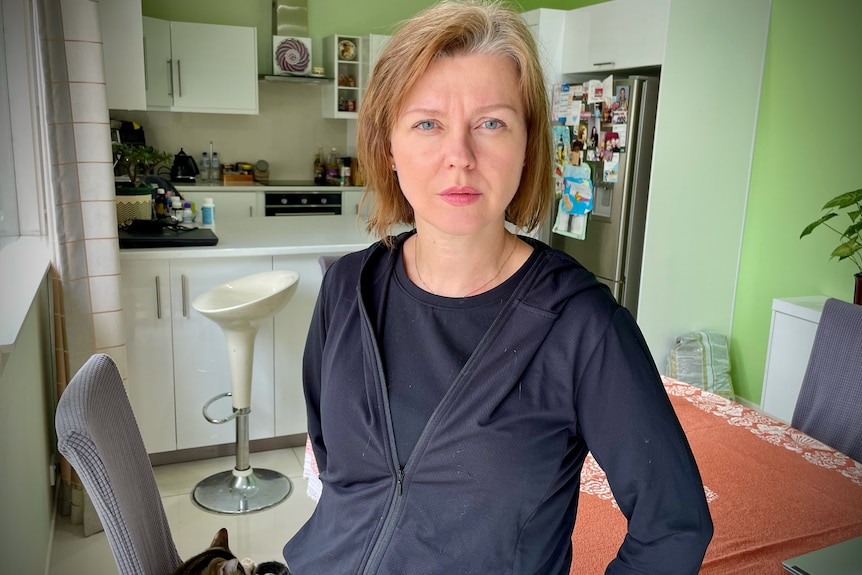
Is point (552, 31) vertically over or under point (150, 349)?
over

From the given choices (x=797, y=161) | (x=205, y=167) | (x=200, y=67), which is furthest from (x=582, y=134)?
(x=205, y=167)

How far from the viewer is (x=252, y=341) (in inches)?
110

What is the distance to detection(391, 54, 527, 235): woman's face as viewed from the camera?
0.90 meters

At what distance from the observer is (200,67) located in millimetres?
5391

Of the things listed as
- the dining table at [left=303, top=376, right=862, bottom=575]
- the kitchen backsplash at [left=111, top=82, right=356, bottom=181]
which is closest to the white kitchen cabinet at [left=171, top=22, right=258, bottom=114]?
the kitchen backsplash at [left=111, top=82, right=356, bottom=181]

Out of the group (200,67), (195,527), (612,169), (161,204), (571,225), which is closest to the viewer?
(195,527)

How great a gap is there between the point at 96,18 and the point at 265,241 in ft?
3.57

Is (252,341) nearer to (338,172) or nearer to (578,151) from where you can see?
(578,151)

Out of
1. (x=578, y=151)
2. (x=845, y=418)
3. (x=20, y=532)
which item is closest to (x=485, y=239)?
(x=845, y=418)

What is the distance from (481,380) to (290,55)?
5.39 metres

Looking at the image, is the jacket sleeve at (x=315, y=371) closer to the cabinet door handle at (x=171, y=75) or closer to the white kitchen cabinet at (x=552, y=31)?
the white kitchen cabinet at (x=552, y=31)

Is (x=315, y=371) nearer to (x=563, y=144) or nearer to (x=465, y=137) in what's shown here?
(x=465, y=137)

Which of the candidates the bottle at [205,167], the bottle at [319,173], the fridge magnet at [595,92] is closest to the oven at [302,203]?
the bottle at [319,173]

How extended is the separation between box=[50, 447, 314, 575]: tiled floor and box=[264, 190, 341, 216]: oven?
9.87 ft
